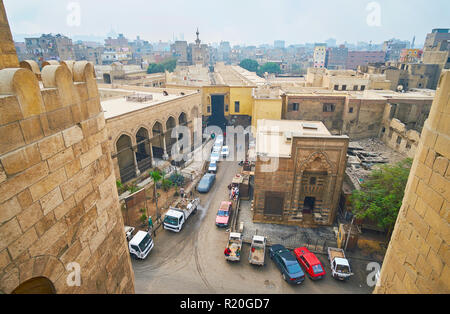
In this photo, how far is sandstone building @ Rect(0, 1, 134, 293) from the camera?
2.34 meters

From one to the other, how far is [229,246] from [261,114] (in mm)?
18773

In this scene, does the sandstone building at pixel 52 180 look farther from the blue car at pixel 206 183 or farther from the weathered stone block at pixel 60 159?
the blue car at pixel 206 183

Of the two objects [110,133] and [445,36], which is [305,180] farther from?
[445,36]

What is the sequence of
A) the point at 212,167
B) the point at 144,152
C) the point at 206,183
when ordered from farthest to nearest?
the point at 144,152
the point at 212,167
the point at 206,183

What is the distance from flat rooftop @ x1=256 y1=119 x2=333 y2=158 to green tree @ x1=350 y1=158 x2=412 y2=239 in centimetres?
428

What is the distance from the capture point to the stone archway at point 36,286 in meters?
2.57

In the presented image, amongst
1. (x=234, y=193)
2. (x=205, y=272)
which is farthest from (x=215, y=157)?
(x=205, y=272)

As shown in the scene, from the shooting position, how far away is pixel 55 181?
9.34 feet

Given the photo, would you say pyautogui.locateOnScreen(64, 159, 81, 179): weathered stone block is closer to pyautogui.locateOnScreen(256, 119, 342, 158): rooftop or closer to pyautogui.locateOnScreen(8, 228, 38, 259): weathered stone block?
pyautogui.locateOnScreen(8, 228, 38, 259): weathered stone block

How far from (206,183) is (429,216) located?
1930 centimetres

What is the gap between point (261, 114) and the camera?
97.2 ft

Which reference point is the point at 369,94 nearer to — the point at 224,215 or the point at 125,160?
the point at 224,215

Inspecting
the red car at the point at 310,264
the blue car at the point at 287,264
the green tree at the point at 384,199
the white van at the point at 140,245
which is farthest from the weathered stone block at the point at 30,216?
the green tree at the point at 384,199
